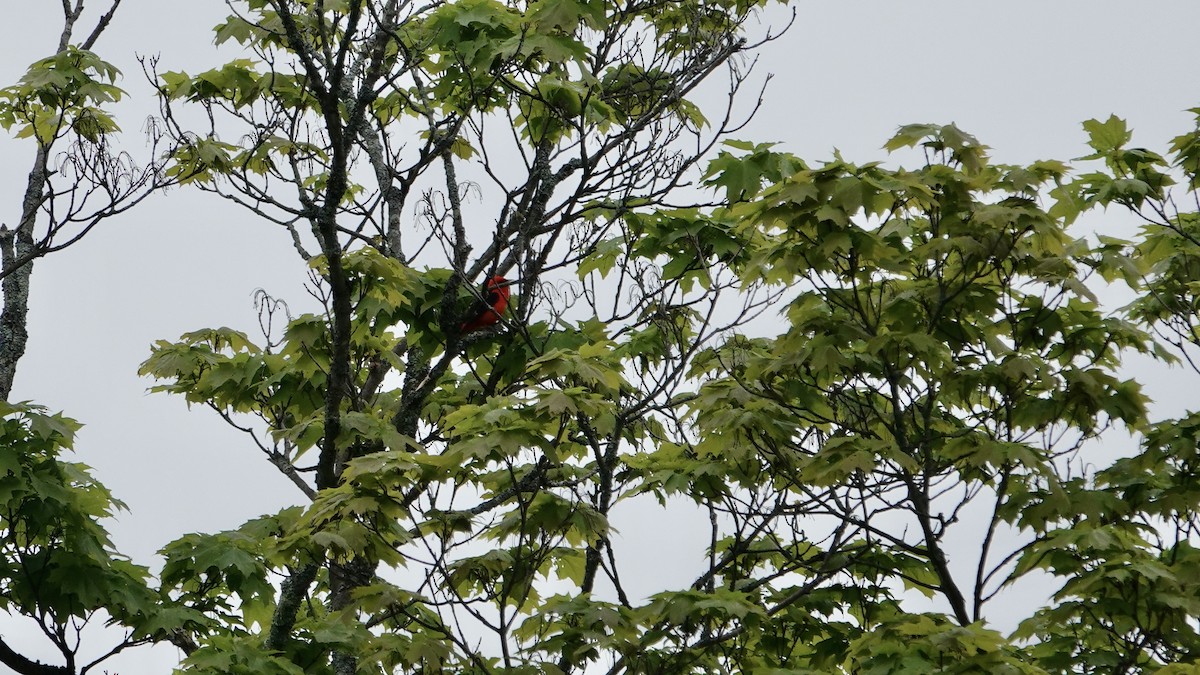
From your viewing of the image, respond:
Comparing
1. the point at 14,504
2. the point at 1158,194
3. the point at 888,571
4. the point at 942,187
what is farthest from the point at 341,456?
the point at 1158,194

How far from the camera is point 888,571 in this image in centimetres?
734

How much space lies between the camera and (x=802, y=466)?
6.79 meters

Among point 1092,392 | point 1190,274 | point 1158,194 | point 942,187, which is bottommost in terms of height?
point 1092,392

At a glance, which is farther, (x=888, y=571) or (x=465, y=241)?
(x=465, y=241)

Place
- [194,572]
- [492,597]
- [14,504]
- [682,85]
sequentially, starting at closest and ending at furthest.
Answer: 1. [492,597]
2. [14,504]
3. [194,572]
4. [682,85]

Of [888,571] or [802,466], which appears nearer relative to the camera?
[802,466]

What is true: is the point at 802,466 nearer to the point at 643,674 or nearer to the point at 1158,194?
the point at 643,674

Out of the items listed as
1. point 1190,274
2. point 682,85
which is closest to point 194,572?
point 682,85

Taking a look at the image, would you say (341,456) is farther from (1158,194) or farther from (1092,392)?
(1158,194)

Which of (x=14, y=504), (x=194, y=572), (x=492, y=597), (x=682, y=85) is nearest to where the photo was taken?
(x=492, y=597)

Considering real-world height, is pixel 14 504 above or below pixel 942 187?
below

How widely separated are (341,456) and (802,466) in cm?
371

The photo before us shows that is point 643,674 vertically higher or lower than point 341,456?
lower

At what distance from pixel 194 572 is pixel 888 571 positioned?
435cm
